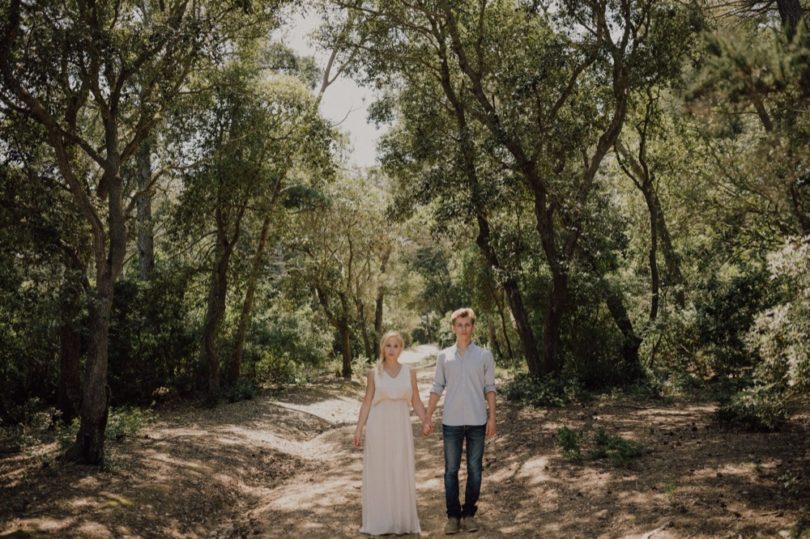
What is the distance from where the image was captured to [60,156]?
871cm

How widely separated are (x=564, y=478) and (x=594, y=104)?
10.9 metres

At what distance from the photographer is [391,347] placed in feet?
20.4

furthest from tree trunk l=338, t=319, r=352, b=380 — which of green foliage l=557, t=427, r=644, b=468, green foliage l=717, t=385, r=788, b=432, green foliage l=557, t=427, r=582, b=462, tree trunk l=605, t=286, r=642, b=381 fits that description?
green foliage l=557, t=427, r=582, b=462

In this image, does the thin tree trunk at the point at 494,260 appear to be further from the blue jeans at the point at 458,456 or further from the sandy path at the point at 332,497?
the blue jeans at the point at 458,456

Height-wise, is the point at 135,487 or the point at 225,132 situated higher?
the point at 225,132

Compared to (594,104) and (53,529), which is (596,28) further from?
(53,529)

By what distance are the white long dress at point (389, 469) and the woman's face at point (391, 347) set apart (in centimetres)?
23

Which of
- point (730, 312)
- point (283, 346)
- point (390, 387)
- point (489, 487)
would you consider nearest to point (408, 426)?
point (390, 387)

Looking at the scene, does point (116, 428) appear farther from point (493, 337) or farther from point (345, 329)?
point (493, 337)

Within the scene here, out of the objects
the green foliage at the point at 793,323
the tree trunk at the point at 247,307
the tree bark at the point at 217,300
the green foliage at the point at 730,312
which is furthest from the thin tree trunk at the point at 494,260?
the green foliage at the point at 793,323

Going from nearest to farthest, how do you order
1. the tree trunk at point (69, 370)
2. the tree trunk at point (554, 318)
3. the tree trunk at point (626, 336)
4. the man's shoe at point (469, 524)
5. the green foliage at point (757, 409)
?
the man's shoe at point (469, 524) < the green foliage at point (757, 409) < the tree trunk at point (69, 370) < the tree trunk at point (554, 318) < the tree trunk at point (626, 336)

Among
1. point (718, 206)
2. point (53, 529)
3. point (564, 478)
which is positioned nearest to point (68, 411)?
point (53, 529)

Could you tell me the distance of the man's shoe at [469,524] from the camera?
6336mm

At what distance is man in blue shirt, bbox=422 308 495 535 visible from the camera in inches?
240
